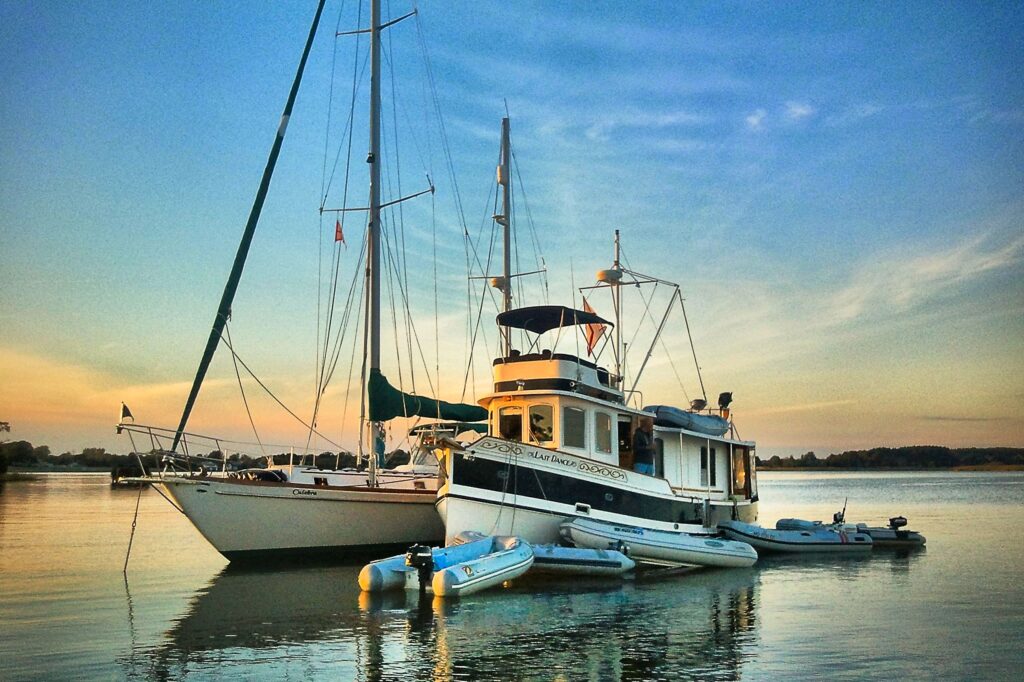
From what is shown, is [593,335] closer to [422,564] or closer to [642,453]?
[642,453]

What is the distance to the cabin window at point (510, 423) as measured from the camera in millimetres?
23172

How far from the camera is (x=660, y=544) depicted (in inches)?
888

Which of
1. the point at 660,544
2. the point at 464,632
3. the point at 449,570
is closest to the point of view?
the point at 464,632

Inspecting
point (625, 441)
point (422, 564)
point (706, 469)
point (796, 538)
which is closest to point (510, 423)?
point (625, 441)

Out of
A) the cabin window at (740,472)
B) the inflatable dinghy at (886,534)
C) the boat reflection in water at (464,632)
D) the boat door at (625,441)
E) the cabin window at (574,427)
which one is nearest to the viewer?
the boat reflection in water at (464,632)

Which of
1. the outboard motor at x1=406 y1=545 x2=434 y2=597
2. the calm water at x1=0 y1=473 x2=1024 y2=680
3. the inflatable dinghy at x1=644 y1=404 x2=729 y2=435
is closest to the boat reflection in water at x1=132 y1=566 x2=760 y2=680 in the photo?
the calm water at x1=0 y1=473 x2=1024 y2=680

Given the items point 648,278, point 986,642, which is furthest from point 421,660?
point 648,278

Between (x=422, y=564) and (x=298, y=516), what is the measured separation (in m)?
6.14

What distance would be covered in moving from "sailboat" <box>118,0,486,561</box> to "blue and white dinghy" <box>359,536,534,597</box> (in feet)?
10.1

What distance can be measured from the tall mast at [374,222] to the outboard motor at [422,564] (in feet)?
22.9

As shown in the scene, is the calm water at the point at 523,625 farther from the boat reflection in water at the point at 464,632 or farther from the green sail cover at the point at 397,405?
the green sail cover at the point at 397,405

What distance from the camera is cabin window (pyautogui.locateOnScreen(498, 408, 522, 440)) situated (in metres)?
23.2

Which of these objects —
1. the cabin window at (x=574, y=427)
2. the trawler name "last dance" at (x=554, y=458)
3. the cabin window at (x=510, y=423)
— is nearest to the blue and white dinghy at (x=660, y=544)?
the trawler name "last dance" at (x=554, y=458)

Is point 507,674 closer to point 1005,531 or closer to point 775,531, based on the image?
point 775,531
